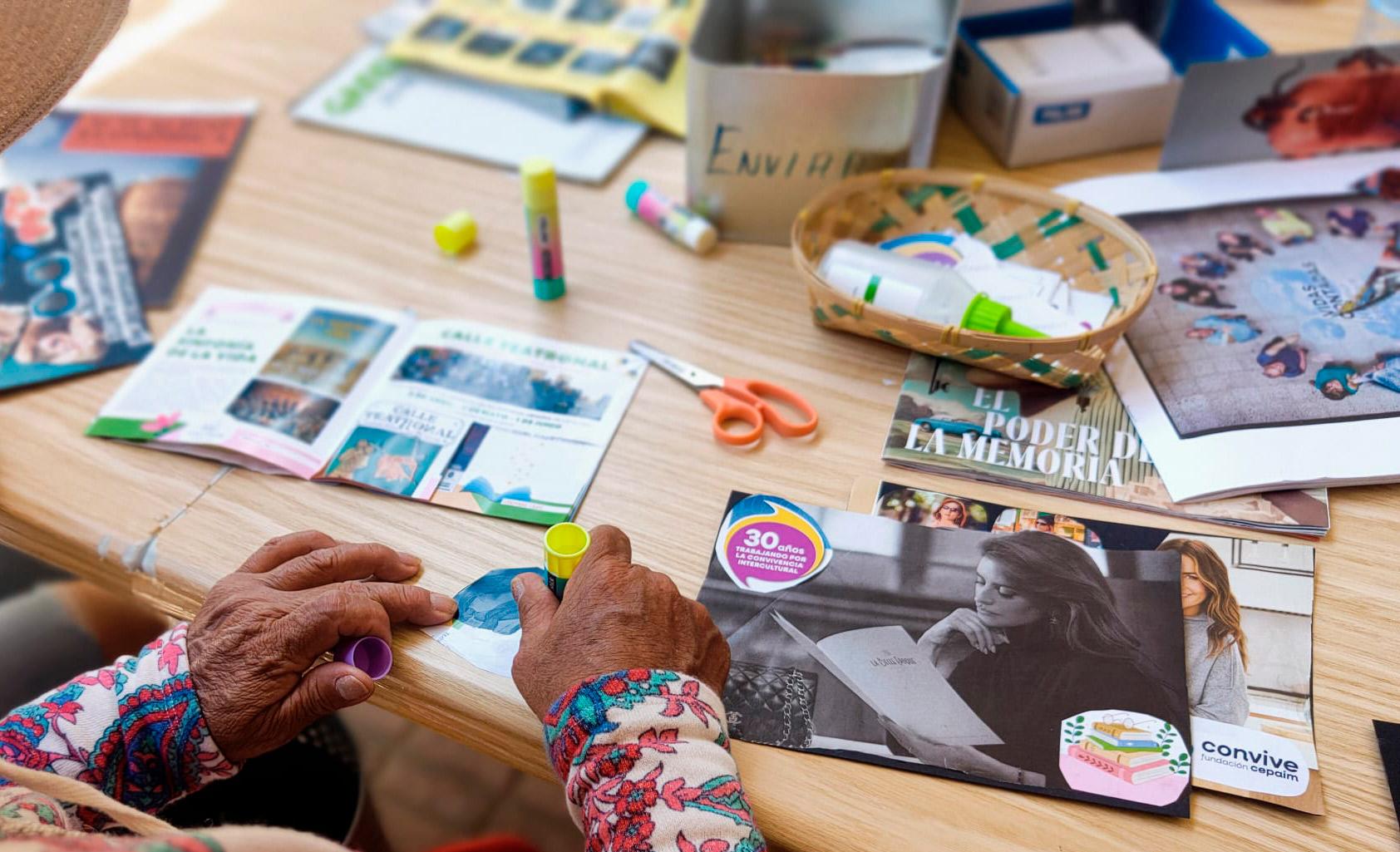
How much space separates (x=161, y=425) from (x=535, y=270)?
0.31 meters

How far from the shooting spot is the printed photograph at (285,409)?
0.79 meters

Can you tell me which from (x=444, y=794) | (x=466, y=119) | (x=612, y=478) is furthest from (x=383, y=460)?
(x=444, y=794)

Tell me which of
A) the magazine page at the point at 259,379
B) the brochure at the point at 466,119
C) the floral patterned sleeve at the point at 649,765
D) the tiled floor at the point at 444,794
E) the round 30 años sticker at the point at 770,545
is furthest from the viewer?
the tiled floor at the point at 444,794

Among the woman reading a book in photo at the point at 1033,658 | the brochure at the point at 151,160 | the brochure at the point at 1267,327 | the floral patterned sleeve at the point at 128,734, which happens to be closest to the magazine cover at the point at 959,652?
the woman reading a book in photo at the point at 1033,658

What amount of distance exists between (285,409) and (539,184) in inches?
10.4

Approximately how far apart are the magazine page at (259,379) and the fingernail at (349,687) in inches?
7.3

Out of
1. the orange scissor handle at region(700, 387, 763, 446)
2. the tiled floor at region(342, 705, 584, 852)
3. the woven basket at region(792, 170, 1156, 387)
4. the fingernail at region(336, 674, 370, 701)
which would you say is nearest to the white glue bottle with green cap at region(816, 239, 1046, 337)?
the woven basket at region(792, 170, 1156, 387)

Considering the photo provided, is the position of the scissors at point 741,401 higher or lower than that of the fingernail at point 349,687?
higher

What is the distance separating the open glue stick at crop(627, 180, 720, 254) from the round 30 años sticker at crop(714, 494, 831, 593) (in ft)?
0.99

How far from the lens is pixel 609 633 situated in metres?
0.61

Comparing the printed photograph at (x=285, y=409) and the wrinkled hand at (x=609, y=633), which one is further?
the printed photograph at (x=285, y=409)

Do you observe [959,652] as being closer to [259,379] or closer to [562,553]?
[562,553]

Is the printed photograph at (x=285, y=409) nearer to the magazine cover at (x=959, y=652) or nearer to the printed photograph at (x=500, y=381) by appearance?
the printed photograph at (x=500, y=381)

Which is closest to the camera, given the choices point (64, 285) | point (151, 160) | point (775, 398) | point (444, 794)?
point (775, 398)
